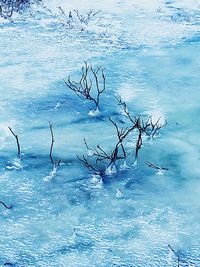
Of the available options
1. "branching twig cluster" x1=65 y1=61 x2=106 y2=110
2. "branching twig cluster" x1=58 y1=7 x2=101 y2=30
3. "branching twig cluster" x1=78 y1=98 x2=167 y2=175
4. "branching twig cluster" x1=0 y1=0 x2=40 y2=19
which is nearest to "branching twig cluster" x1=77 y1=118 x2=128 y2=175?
"branching twig cluster" x1=78 y1=98 x2=167 y2=175

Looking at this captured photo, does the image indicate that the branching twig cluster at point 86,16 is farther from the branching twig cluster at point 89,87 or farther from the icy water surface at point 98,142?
the branching twig cluster at point 89,87

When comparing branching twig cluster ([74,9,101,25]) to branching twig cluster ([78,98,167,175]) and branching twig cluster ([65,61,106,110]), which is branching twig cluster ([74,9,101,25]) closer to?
→ branching twig cluster ([65,61,106,110])

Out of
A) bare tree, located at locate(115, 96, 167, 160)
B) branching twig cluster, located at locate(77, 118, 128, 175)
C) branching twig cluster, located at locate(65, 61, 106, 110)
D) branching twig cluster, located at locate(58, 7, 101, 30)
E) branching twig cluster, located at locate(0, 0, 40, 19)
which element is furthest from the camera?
branching twig cluster, located at locate(0, 0, 40, 19)

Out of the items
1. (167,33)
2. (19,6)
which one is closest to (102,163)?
(167,33)

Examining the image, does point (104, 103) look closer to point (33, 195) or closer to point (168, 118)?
point (168, 118)

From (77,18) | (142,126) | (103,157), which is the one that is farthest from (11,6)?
(103,157)

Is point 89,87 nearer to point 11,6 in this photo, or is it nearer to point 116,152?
point 116,152

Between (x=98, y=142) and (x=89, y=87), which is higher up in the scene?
(x=89, y=87)

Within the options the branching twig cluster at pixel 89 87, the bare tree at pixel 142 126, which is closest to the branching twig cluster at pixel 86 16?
the branching twig cluster at pixel 89 87
